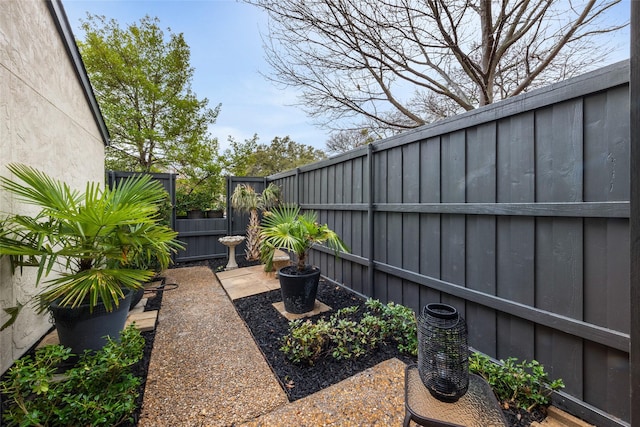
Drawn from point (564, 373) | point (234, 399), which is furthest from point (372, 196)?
Answer: point (234, 399)

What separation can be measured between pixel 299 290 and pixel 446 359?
176cm

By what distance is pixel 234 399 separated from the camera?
5.33ft

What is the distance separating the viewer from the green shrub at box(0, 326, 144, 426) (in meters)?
→ 1.23

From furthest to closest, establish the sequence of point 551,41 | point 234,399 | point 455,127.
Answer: point 551,41 < point 455,127 < point 234,399

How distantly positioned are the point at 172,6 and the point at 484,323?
5.72 m

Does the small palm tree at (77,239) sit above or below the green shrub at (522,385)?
above

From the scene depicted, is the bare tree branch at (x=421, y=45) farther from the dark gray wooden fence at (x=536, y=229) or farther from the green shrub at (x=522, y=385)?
the green shrub at (x=522, y=385)

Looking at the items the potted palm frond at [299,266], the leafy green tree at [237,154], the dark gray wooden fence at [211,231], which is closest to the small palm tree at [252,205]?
the dark gray wooden fence at [211,231]

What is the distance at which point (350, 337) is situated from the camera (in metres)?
2.13

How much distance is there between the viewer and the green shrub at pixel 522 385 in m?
1.49

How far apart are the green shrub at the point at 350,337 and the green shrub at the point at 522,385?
1.85 feet

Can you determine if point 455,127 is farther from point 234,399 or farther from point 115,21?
point 115,21

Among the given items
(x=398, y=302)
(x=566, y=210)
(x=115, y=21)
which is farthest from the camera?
(x=115, y=21)

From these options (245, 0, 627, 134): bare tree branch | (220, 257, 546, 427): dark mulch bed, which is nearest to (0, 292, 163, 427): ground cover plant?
(220, 257, 546, 427): dark mulch bed
